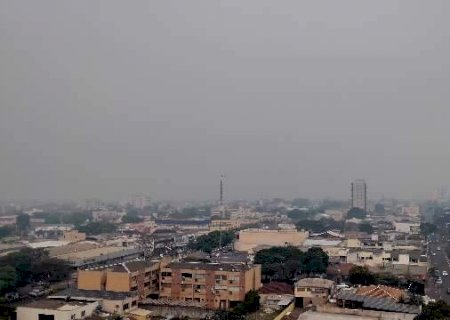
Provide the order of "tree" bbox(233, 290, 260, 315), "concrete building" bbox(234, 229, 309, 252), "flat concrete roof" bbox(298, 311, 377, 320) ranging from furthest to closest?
→ "concrete building" bbox(234, 229, 309, 252), "tree" bbox(233, 290, 260, 315), "flat concrete roof" bbox(298, 311, 377, 320)

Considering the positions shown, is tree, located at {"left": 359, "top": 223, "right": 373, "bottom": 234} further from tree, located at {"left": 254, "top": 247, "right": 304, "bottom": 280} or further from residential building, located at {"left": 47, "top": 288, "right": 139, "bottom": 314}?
residential building, located at {"left": 47, "top": 288, "right": 139, "bottom": 314}

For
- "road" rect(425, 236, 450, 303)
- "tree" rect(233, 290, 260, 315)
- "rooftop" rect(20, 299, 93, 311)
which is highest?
"rooftop" rect(20, 299, 93, 311)

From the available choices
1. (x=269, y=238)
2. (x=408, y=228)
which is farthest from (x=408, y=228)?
(x=269, y=238)

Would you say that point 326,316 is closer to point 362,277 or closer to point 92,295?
point 362,277

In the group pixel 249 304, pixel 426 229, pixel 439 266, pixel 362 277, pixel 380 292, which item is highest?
pixel 380 292

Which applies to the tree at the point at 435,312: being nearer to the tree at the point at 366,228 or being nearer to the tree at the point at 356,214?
the tree at the point at 366,228

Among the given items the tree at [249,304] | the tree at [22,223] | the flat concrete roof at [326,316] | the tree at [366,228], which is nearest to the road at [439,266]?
the tree at [366,228]

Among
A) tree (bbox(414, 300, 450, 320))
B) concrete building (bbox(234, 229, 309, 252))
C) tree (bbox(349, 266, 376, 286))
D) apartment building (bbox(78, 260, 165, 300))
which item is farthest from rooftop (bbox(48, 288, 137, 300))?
concrete building (bbox(234, 229, 309, 252))
